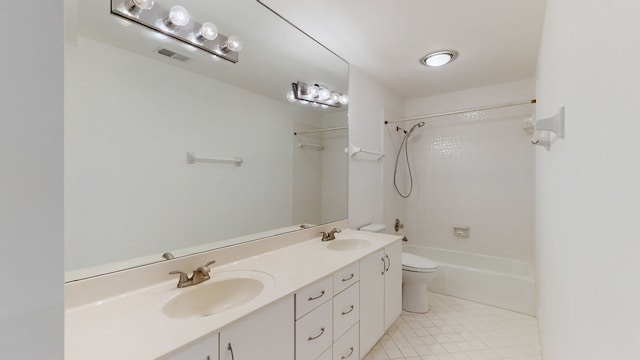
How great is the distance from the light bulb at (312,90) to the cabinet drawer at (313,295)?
1536 millimetres

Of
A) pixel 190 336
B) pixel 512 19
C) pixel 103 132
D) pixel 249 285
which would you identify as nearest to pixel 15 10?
pixel 190 336

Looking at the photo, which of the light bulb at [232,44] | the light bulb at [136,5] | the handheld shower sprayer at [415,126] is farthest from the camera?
the handheld shower sprayer at [415,126]

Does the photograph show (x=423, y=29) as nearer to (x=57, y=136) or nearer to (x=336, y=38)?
(x=336, y=38)

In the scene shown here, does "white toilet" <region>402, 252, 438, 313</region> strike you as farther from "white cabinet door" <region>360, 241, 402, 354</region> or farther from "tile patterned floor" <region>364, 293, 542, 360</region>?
"white cabinet door" <region>360, 241, 402, 354</region>

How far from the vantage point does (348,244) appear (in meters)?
2.21

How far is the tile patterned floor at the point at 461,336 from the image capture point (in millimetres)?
1915

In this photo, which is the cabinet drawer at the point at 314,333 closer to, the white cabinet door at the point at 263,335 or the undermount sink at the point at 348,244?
the white cabinet door at the point at 263,335

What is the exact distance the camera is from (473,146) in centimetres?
308

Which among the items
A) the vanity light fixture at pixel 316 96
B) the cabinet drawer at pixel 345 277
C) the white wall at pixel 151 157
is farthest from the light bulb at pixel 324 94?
the cabinet drawer at pixel 345 277

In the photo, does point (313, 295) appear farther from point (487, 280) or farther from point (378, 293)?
point (487, 280)

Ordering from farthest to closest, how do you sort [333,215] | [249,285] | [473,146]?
[473,146], [333,215], [249,285]

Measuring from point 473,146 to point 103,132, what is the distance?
11.1ft

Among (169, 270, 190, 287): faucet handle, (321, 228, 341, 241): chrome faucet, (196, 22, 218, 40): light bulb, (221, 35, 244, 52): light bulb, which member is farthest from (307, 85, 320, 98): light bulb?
(169, 270, 190, 287): faucet handle

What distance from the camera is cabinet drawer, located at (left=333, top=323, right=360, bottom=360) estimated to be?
149 centimetres
